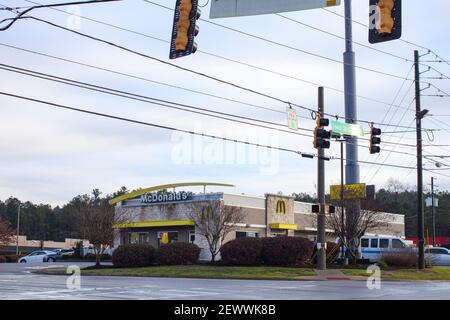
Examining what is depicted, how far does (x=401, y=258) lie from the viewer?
40.0m

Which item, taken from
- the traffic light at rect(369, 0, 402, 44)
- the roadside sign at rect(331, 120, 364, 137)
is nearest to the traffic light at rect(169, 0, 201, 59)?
the traffic light at rect(369, 0, 402, 44)

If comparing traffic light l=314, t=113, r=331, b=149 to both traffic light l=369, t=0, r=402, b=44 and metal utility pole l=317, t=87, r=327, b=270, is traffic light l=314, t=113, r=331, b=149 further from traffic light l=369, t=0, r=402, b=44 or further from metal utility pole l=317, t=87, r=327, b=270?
traffic light l=369, t=0, r=402, b=44

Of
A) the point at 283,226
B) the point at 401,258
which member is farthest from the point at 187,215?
the point at 401,258

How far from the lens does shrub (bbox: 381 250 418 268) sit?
39.8m

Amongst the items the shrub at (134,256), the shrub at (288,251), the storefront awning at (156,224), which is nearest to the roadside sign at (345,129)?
the shrub at (288,251)

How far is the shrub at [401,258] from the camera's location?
39.8 meters

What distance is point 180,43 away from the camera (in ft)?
49.7

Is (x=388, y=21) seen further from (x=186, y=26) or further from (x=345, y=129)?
(x=345, y=129)

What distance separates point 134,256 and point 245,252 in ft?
27.5

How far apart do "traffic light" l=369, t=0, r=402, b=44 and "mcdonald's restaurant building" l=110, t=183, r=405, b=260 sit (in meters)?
38.0

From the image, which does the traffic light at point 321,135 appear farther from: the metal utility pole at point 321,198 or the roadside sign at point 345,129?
the metal utility pole at point 321,198

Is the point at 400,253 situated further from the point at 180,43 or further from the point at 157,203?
the point at 180,43

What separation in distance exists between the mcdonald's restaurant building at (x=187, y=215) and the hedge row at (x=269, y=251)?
31.9 feet
